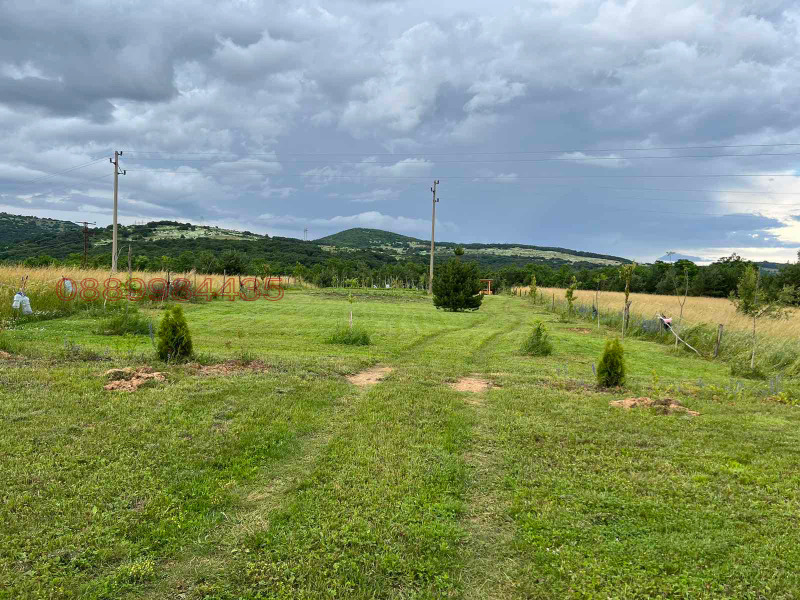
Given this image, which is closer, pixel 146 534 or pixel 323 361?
pixel 146 534

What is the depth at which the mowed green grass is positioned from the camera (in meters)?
3.25

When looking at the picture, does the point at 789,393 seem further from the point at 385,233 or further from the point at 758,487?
the point at 385,233

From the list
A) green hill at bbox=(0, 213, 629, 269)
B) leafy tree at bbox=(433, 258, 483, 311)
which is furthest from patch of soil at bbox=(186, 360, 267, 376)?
green hill at bbox=(0, 213, 629, 269)

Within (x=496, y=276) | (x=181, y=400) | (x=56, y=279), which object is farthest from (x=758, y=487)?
(x=496, y=276)

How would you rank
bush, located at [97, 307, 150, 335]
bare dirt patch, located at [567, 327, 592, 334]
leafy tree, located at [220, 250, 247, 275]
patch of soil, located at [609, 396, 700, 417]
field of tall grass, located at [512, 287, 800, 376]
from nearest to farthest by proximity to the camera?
patch of soil, located at [609, 396, 700, 417], field of tall grass, located at [512, 287, 800, 376], bush, located at [97, 307, 150, 335], bare dirt patch, located at [567, 327, 592, 334], leafy tree, located at [220, 250, 247, 275]

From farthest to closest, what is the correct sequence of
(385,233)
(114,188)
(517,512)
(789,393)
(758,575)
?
(385,233)
(114,188)
(789,393)
(517,512)
(758,575)

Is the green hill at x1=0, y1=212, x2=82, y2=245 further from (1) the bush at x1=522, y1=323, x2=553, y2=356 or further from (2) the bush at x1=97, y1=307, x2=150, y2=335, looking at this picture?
(1) the bush at x1=522, y1=323, x2=553, y2=356

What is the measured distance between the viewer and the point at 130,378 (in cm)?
749

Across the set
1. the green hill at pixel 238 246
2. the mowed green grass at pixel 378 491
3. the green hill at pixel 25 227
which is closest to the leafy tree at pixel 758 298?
the mowed green grass at pixel 378 491

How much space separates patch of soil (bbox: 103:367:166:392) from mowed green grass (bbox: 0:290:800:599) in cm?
24

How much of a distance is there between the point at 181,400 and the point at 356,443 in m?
2.75

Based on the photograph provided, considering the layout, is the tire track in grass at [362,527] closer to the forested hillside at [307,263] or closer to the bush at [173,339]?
the bush at [173,339]

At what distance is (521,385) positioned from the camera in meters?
9.30

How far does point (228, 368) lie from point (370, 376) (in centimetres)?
277
